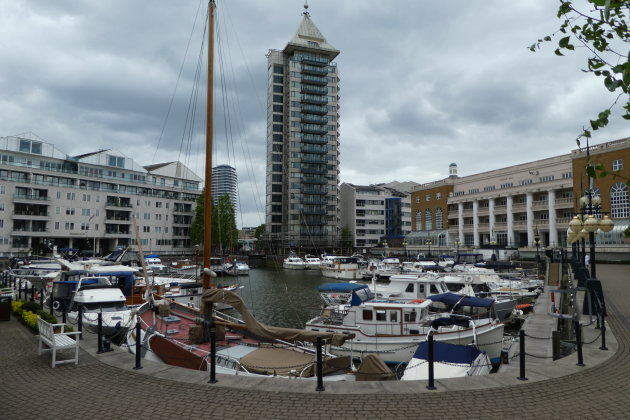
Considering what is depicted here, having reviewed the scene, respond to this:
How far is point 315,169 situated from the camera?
105188 mm

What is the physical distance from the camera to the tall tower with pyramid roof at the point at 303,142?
10381 cm

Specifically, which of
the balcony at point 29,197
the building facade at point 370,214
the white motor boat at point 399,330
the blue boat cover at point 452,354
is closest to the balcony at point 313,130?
the building facade at point 370,214

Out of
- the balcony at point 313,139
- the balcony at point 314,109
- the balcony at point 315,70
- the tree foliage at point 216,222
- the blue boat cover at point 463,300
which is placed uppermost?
the balcony at point 315,70

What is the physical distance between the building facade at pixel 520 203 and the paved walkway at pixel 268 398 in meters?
62.9

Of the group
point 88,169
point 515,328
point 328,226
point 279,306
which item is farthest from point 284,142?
point 515,328

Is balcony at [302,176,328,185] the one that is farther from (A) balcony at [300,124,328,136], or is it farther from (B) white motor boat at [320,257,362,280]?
(B) white motor boat at [320,257,362,280]

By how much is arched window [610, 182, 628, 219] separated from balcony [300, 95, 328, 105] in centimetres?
6790

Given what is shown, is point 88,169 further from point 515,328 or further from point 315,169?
point 515,328

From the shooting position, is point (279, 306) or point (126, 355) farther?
point (279, 306)

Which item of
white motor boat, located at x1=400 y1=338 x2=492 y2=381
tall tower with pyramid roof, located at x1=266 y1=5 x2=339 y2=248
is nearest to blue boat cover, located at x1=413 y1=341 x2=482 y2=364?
white motor boat, located at x1=400 y1=338 x2=492 y2=381

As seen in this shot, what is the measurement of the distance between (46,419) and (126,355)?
3.94 meters

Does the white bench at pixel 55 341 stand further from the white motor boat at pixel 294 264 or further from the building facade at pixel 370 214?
the building facade at pixel 370 214

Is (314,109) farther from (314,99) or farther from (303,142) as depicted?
(303,142)

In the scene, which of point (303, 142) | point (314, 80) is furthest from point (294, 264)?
point (314, 80)
